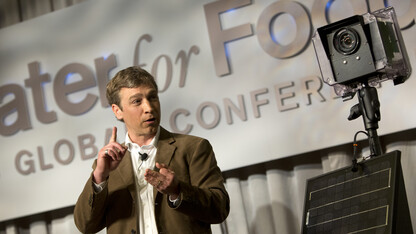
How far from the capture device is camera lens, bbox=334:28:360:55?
2637 mm

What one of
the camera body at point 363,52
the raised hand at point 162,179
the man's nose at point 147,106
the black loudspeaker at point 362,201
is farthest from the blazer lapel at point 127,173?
the camera body at point 363,52

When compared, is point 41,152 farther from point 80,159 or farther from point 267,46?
point 267,46

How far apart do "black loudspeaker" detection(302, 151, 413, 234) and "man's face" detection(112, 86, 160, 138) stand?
737mm

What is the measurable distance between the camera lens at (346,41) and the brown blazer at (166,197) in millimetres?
689

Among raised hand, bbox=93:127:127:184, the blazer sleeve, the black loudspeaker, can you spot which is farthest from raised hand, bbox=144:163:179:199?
the black loudspeaker

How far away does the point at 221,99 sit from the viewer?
12.2ft

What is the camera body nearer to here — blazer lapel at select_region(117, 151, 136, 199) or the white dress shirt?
the white dress shirt

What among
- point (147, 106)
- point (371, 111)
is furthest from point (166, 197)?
point (371, 111)

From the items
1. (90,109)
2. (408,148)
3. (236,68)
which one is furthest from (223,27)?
(408,148)

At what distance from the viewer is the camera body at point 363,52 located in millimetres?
2611

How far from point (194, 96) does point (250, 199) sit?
0.68 m

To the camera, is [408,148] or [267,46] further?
[267,46]

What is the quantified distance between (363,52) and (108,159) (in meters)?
1.11

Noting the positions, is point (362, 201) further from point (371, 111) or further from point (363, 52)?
point (363, 52)
